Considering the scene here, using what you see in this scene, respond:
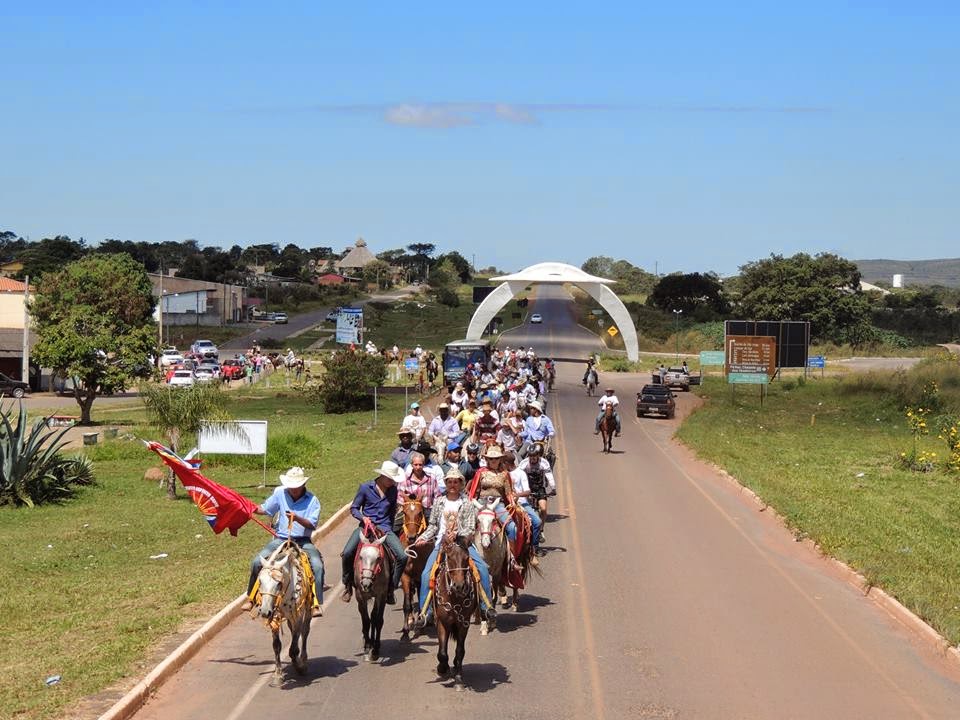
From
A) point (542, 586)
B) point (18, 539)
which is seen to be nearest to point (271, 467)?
point (18, 539)

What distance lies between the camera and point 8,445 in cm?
2959

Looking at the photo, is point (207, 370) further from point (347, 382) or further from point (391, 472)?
point (391, 472)

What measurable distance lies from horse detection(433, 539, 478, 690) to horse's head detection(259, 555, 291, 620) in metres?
1.50

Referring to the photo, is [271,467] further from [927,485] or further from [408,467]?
[408,467]

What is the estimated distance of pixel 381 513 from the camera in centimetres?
1370

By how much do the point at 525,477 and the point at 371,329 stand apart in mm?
113159

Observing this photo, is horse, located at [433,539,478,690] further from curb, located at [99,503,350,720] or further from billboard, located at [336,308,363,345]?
billboard, located at [336,308,363,345]

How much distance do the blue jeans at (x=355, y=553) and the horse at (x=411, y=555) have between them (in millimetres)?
158

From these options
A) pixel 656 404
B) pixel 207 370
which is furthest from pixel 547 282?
pixel 656 404

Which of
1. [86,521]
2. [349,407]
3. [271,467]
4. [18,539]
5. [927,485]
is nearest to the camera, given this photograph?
[18,539]

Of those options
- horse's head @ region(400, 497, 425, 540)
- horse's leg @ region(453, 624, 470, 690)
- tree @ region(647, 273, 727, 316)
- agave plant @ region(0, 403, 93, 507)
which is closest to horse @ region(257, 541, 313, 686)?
horse's leg @ region(453, 624, 470, 690)

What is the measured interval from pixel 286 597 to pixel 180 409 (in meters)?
22.3

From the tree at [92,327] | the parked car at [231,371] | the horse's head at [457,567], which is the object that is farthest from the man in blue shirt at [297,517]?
the parked car at [231,371]

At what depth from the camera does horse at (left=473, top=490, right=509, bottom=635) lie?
14188 mm
